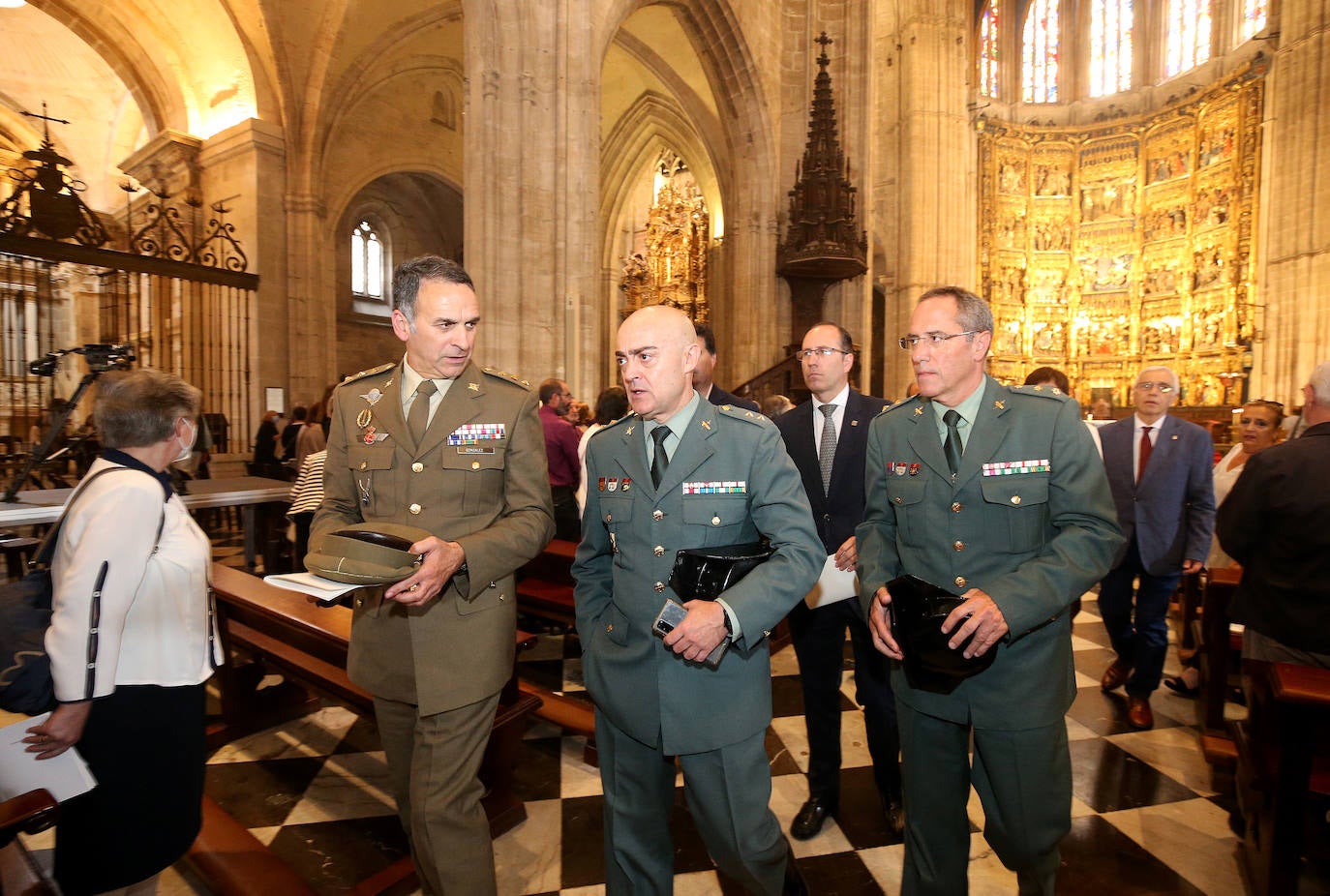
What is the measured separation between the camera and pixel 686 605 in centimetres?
148

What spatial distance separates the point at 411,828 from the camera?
5.66 feet

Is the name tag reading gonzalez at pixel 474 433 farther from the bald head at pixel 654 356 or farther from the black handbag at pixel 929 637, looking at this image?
the black handbag at pixel 929 637

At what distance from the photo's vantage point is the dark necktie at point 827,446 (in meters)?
2.67

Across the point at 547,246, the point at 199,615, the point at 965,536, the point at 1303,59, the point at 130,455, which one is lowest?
the point at 199,615

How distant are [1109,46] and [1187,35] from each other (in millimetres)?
2637

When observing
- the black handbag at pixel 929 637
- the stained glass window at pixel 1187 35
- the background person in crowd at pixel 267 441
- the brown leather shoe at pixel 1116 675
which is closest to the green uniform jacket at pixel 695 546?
the black handbag at pixel 929 637

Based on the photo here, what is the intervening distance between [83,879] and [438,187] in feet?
66.2

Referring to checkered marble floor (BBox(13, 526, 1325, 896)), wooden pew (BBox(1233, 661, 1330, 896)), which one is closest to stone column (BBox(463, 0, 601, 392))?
checkered marble floor (BBox(13, 526, 1325, 896))

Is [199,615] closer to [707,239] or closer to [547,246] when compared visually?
[547,246]

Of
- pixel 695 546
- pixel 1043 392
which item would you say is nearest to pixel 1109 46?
pixel 1043 392

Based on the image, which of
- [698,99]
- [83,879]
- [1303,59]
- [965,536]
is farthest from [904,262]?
[83,879]

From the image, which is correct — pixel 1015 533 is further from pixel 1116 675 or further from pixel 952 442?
pixel 1116 675

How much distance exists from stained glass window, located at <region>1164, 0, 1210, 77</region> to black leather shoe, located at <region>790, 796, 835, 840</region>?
3269 centimetres

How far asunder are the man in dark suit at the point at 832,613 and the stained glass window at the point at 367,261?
18.4 m
